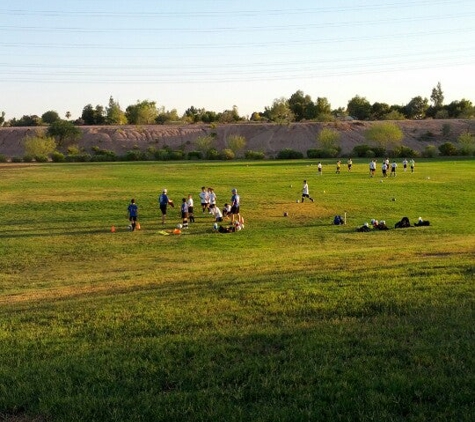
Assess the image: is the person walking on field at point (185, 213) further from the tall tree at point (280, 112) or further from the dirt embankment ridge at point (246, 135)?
the tall tree at point (280, 112)

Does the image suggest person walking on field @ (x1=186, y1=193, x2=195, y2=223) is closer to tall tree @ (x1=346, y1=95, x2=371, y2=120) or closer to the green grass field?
the green grass field

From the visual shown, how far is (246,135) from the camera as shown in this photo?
119875 millimetres

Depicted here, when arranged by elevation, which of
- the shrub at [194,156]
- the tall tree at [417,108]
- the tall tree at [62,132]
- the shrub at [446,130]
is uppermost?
the tall tree at [417,108]

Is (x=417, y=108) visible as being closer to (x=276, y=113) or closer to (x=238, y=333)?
(x=276, y=113)

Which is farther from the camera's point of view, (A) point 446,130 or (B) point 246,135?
(B) point 246,135

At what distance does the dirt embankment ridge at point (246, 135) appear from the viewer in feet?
369

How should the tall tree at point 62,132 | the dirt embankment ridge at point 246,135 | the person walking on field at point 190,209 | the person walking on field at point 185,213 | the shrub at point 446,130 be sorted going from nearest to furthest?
the person walking on field at point 185,213 < the person walking on field at point 190,209 < the tall tree at point 62,132 < the dirt embankment ridge at point 246,135 < the shrub at point 446,130

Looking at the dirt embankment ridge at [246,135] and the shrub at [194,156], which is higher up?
the dirt embankment ridge at [246,135]

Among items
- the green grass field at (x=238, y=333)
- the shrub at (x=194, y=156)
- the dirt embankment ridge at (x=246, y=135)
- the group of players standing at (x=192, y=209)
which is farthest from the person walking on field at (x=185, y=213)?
the dirt embankment ridge at (x=246, y=135)

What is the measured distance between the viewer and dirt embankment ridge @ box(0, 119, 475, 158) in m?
113

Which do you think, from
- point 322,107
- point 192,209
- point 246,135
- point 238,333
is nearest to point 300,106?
point 322,107

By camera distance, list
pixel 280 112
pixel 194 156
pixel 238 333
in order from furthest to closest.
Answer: pixel 280 112, pixel 194 156, pixel 238 333

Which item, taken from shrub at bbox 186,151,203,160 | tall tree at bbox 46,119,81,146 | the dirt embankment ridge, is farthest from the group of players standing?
tall tree at bbox 46,119,81,146

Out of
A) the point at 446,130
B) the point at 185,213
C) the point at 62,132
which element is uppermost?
the point at 62,132
